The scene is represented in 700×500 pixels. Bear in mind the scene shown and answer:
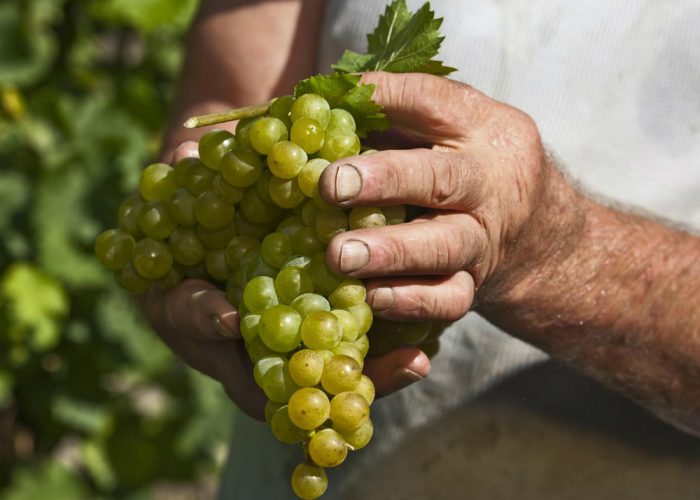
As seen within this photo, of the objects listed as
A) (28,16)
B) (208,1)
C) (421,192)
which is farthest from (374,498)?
(28,16)

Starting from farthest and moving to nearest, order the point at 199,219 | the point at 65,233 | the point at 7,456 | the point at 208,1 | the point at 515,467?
1. the point at 7,456
2. the point at 65,233
3. the point at 208,1
4. the point at 515,467
5. the point at 199,219

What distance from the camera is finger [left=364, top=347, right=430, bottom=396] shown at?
1.00 metres

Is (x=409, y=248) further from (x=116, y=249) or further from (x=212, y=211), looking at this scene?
(x=116, y=249)

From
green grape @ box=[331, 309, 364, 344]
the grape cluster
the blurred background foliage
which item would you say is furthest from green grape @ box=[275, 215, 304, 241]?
the blurred background foliage

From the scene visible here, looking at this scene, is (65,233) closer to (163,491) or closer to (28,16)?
(28,16)

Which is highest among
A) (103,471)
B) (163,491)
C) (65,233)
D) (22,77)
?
(22,77)

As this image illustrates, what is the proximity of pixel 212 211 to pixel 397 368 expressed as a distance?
0.25 meters

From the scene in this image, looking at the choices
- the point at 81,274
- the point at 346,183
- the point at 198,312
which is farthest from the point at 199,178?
the point at 81,274

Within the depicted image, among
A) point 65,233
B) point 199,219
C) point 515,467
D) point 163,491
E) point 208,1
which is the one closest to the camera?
point 199,219

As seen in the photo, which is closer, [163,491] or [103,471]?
[103,471]

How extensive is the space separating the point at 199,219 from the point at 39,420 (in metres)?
1.87

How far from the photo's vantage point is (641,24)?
4.42ft

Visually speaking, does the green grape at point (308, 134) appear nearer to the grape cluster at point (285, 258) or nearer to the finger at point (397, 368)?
the grape cluster at point (285, 258)

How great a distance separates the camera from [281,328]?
875 mm
